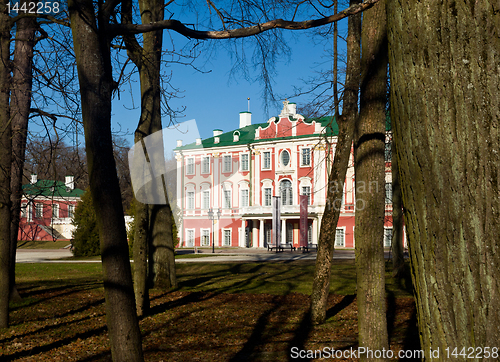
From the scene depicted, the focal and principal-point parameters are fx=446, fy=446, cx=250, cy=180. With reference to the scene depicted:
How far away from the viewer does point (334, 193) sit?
793 cm

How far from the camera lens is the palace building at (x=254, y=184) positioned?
38844mm

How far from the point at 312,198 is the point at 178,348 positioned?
109 feet

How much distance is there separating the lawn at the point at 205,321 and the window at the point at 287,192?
26437 mm

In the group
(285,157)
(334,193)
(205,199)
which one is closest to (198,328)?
(334,193)

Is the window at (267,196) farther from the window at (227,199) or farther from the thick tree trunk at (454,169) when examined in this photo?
the thick tree trunk at (454,169)

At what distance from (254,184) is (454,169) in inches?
1600

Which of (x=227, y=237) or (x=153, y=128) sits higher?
(x=153, y=128)

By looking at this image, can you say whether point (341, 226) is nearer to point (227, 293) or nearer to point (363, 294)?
point (227, 293)

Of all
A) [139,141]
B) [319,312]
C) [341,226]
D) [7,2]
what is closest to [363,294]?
[319,312]

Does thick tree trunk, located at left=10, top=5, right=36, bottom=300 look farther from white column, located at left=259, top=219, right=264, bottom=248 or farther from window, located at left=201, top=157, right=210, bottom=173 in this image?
window, located at left=201, top=157, right=210, bottom=173

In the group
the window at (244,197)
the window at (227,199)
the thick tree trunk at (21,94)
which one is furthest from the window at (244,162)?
the thick tree trunk at (21,94)

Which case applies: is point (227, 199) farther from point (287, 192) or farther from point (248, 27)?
point (248, 27)

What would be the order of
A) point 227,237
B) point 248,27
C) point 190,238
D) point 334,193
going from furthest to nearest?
point 190,238 → point 227,237 → point 334,193 → point 248,27

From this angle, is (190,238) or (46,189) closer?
(46,189)
